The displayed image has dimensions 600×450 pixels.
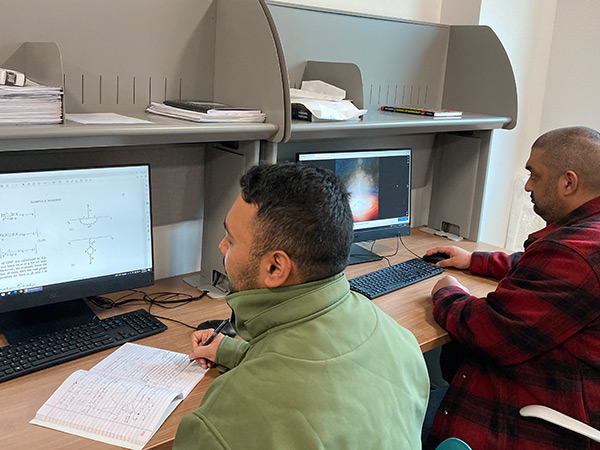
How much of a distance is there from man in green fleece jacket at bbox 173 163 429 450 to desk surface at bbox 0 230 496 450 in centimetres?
26

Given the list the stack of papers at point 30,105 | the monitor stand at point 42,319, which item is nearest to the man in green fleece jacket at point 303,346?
the stack of papers at point 30,105

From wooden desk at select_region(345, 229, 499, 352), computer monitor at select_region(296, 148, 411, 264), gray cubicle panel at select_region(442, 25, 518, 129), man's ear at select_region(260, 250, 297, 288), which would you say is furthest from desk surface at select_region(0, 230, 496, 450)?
gray cubicle panel at select_region(442, 25, 518, 129)

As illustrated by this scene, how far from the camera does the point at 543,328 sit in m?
1.46

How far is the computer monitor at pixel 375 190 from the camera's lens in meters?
2.15

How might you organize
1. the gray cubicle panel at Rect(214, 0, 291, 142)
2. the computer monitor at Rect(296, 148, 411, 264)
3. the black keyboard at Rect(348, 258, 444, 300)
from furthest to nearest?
the computer monitor at Rect(296, 148, 411, 264) → the black keyboard at Rect(348, 258, 444, 300) → the gray cubicle panel at Rect(214, 0, 291, 142)

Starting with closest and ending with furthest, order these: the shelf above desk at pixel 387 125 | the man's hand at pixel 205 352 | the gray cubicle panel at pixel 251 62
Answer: the man's hand at pixel 205 352
the gray cubicle panel at pixel 251 62
the shelf above desk at pixel 387 125

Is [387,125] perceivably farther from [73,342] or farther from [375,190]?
[73,342]

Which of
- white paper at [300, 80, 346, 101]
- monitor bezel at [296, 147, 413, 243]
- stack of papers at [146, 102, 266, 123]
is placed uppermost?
white paper at [300, 80, 346, 101]

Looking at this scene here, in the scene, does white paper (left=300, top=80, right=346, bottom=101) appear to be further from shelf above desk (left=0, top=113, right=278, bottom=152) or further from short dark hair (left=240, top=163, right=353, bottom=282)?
short dark hair (left=240, top=163, right=353, bottom=282)

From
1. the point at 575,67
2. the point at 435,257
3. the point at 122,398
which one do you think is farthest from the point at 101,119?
the point at 575,67

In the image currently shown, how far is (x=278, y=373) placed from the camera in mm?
914

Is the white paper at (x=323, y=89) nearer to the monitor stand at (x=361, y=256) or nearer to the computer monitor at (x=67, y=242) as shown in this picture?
the monitor stand at (x=361, y=256)

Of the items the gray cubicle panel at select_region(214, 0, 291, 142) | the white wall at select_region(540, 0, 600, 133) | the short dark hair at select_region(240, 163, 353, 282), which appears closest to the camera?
the short dark hair at select_region(240, 163, 353, 282)

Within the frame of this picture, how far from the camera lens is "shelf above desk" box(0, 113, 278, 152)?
1222mm
